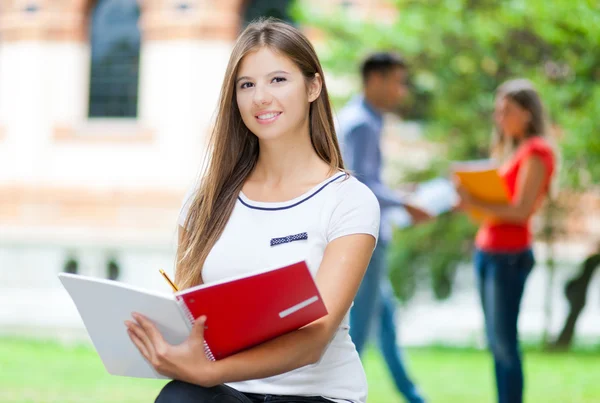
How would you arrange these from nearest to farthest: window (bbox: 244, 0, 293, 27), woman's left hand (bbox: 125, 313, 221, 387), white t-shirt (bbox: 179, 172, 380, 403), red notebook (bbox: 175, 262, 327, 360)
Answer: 1. red notebook (bbox: 175, 262, 327, 360)
2. woman's left hand (bbox: 125, 313, 221, 387)
3. white t-shirt (bbox: 179, 172, 380, 403)
4. window (bbox: 244, 0, 293, 27)

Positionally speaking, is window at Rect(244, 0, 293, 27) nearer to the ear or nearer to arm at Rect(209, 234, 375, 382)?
the ear

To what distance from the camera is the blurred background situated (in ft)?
26.9

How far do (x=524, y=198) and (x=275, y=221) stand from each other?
2.41 m

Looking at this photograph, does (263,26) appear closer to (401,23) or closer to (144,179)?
(401,23)

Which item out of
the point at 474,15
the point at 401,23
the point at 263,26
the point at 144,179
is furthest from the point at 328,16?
the point at 263,26

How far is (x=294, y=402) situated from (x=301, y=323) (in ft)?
0.81

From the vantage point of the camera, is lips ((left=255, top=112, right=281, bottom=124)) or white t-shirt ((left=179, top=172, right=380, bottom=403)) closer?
white t-shirt ((left=179, top=172, right=380, bottom=403))

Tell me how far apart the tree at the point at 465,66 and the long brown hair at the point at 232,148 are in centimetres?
629

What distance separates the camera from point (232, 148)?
99.7 inches

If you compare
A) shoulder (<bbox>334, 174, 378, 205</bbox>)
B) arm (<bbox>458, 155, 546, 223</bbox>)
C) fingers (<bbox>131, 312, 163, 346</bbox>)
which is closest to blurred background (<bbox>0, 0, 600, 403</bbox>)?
arm (<bbox>458, 155, 546, 223</bbox>)

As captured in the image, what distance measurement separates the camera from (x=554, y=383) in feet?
21.5

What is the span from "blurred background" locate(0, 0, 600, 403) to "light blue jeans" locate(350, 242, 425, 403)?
669 mm

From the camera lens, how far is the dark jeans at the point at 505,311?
14.4ft

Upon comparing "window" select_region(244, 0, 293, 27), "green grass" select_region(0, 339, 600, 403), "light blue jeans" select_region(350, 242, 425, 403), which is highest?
"window" select_region(244, 0, 293, 27)
